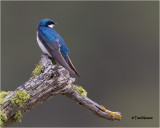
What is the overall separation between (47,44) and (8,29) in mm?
14207

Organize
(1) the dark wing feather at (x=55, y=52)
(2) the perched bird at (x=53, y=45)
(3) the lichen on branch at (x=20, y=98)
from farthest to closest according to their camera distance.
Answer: (2) the perched bird at (x=53, y=45), (1) the dark wing feather at (x=55, y=52), (3) the lichen on branch at (x=20, y=98)

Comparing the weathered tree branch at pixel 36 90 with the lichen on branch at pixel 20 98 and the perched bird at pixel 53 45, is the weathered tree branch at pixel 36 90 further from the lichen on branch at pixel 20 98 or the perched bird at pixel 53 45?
the perched bird at pixel 53 45

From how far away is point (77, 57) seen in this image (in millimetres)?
20828

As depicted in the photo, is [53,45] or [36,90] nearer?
[36,90]

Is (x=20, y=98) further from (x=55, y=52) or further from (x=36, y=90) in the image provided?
(x=55, y=52)

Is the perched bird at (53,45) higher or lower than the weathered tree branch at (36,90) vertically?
higher

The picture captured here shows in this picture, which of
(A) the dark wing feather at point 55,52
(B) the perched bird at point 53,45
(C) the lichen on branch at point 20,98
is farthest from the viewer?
(B) the perched bird at point 53,45

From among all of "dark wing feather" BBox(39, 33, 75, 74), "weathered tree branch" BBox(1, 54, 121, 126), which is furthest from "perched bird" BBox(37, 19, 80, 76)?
"weathered tree branch" BBox(1, 54, 121, 126)

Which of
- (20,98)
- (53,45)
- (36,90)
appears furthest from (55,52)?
(20,98)

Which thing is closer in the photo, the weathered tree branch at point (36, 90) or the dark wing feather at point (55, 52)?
the weathered tree branch at point (36, 90)

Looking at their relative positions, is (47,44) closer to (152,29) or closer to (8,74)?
(8,74)

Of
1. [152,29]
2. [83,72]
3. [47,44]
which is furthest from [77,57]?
[47,44]

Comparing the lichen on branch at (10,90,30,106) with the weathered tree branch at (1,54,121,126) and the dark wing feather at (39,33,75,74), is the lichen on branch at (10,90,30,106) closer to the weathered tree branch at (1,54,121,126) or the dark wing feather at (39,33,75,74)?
the weathered tree branch at (1,54,121,126)

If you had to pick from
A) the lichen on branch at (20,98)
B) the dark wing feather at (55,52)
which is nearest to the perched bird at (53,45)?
the dark wing feather at (55,52)
